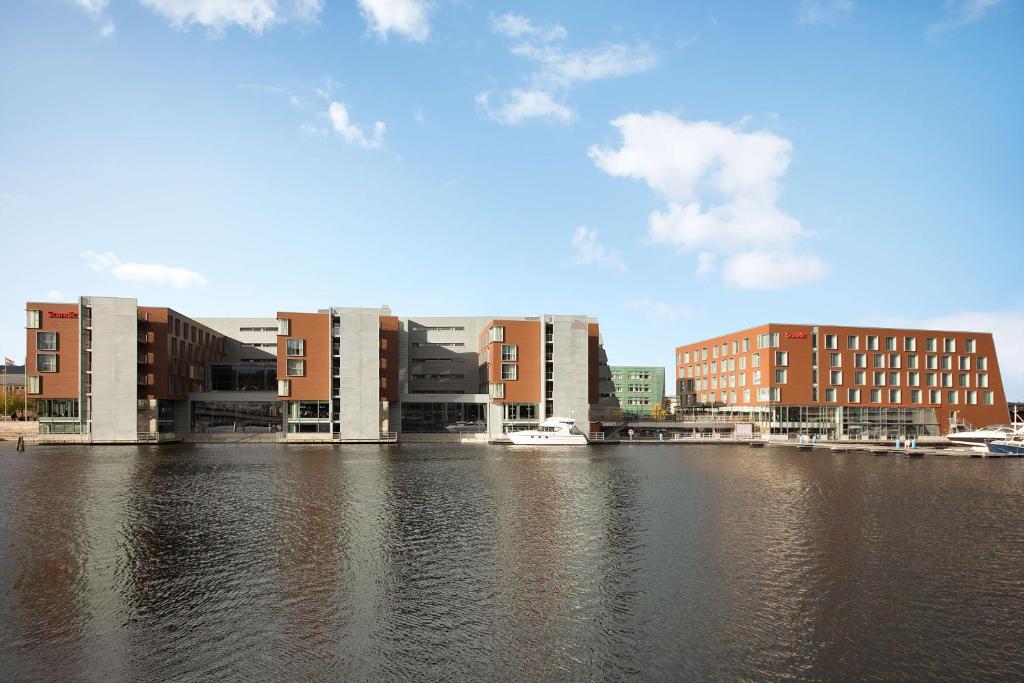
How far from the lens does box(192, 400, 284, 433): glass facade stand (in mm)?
125375

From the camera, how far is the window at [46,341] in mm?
107125

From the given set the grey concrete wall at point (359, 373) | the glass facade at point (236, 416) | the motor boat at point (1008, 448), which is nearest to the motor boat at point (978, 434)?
the motor boat at point (1008, 448)

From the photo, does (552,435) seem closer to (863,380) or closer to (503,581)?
(863,380)

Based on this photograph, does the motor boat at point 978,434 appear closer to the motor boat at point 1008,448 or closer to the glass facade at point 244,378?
the motor boat at point 1008,448

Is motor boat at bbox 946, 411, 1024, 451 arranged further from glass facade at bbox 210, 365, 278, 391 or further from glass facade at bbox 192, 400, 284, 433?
glass facade at bbox 210, 365, 278, 391

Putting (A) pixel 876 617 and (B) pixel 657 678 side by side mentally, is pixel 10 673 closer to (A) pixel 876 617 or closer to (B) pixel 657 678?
(B) pixel 657 678

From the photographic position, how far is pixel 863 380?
135 m

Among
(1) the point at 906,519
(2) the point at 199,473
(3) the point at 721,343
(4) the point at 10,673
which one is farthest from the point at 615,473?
(3) the point at 721,343

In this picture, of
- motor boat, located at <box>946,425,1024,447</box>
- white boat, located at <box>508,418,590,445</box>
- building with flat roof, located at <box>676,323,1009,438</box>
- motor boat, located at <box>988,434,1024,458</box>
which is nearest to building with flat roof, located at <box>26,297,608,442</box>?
white boat, located at <box>508,418,590,445</box>

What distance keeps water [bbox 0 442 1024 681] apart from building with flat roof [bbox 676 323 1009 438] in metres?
73.5

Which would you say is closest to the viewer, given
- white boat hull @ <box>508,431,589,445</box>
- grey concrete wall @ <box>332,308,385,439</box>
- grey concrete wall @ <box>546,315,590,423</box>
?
white boat hull @ <box>508,431,589,445</box>

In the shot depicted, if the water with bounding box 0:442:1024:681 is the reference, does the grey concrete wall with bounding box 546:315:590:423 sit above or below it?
above

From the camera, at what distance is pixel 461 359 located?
149 m

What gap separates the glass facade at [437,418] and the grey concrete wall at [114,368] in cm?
4761
